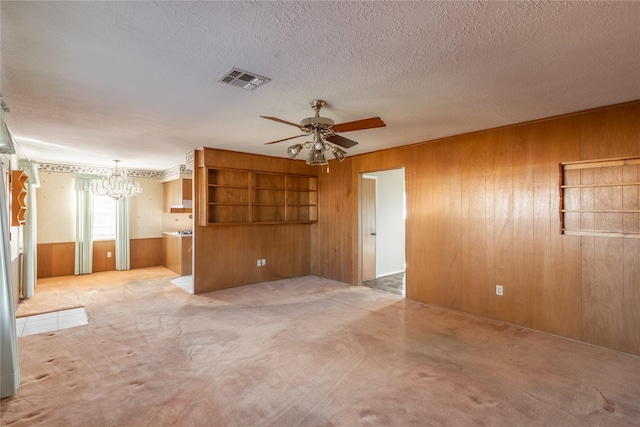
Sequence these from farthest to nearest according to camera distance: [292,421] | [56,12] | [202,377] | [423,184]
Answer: [423,184], [202,377], [292,421], [56,12]

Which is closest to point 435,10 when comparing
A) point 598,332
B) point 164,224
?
point 598,332

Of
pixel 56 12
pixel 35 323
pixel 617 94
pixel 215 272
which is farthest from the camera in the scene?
pixel 215 272

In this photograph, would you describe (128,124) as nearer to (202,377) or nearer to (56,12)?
(56,12)

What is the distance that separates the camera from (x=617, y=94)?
2785 millimetres

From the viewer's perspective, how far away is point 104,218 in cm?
740

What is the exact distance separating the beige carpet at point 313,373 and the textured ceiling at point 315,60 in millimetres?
2377

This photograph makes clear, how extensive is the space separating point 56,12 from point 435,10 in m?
1.97

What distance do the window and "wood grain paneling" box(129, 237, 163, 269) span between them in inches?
20.2

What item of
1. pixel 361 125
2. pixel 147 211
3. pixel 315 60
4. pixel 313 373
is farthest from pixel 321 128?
pixel 147 211

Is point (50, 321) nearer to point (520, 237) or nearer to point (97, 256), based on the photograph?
point (97, 256)

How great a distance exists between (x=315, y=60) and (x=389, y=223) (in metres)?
5.06

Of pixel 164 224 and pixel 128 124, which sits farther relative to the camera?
pixel 164 224

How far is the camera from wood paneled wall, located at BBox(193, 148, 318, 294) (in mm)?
5262

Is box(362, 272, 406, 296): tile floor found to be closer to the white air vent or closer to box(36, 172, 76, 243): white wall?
the white air vent
